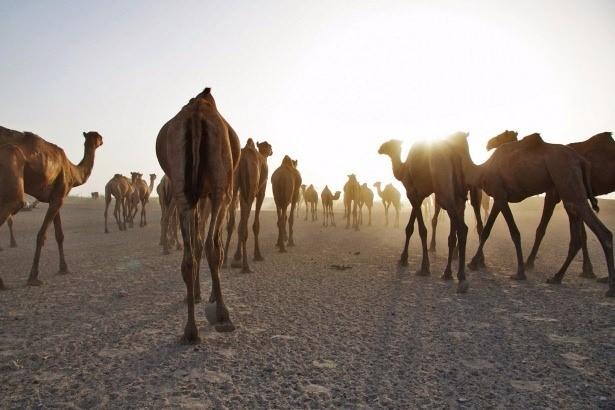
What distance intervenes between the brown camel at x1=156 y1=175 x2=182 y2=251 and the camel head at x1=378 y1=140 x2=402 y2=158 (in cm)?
640

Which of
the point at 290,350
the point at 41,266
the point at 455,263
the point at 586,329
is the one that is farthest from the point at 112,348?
the point at 455,263

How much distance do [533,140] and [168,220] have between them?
10235 mm

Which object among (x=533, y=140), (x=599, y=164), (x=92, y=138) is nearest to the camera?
(x=533, y=140)

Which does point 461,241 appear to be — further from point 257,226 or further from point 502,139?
point 257,226

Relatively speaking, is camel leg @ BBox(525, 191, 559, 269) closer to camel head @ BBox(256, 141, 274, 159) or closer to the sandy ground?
the sandy ground

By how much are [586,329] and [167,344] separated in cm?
471

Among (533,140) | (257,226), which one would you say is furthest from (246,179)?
(533,140)

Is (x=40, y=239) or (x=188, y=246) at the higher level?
(x=188, y=246)

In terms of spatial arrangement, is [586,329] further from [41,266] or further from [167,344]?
[41,266]

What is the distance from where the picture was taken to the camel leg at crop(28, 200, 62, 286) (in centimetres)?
674

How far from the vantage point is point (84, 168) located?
9.16 m

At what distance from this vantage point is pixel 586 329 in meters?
4.25

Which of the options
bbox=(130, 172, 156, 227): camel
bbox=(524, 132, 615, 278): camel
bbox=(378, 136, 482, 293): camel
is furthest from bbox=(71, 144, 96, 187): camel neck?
bbox=(130, 172, 156, 227): camel

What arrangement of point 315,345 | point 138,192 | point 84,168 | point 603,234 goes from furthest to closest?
point 138,192 < point 84,168 < point 603,234 < point 315,345
